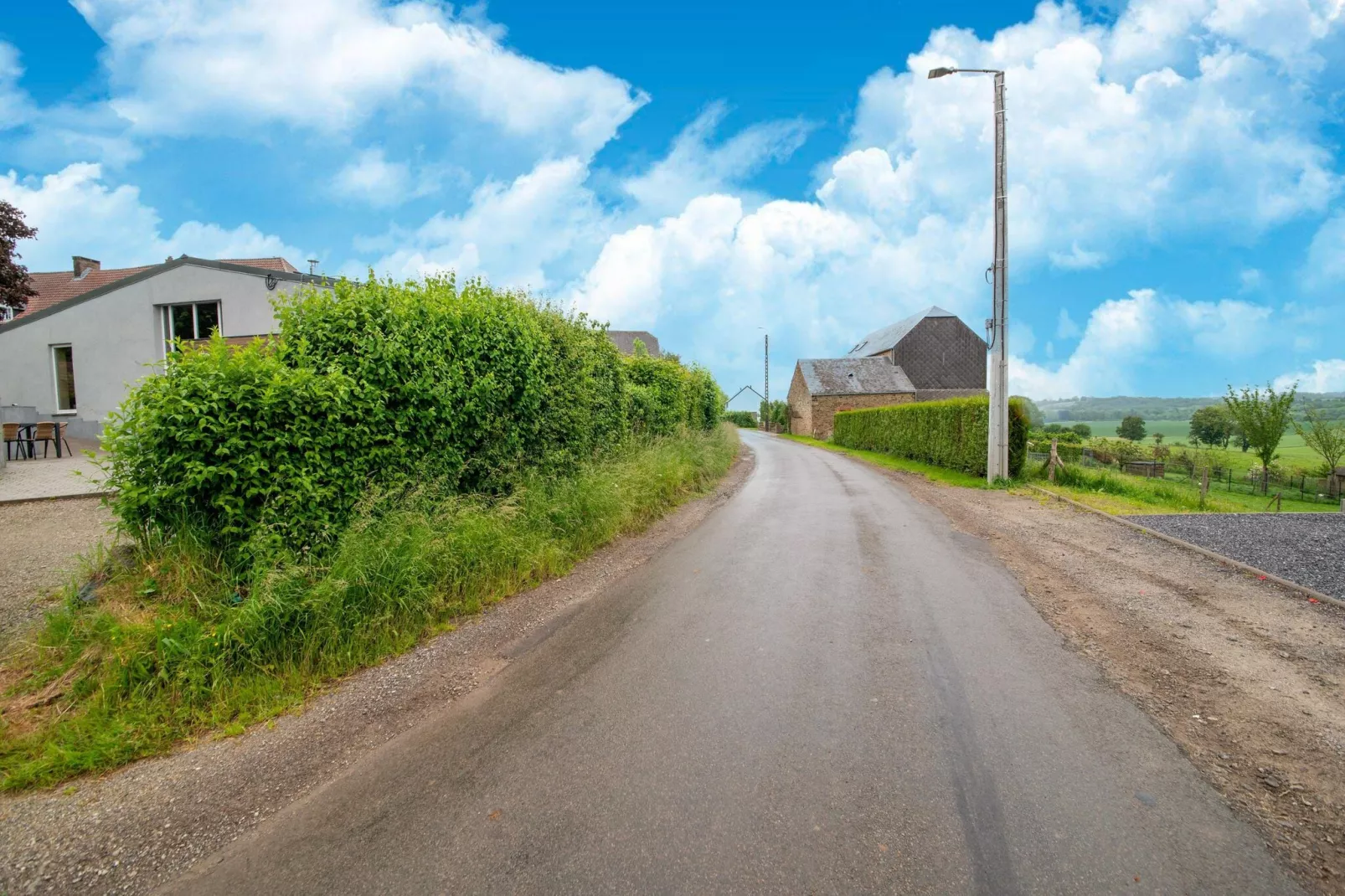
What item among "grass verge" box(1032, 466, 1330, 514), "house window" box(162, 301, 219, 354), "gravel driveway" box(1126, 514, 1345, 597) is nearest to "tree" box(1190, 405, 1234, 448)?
"grass verge" box(1032, 466, 1330, 514)

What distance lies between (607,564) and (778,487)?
8.23m

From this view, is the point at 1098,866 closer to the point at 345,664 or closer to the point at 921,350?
the point at 345,664

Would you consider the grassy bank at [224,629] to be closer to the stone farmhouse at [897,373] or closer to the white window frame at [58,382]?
the white window frame at [58,382]

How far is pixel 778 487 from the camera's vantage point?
14.9m

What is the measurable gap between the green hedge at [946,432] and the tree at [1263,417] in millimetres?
10519

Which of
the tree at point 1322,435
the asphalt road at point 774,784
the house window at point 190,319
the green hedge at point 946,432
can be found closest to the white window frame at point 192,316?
the house window at point 190,319

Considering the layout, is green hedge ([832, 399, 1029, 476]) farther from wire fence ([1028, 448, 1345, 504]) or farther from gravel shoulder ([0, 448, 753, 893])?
gravel shoulder ([0, 448, 753, 893])

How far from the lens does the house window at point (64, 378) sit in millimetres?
18438

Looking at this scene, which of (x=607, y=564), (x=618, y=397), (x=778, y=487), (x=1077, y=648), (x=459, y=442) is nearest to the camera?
(x=1077, y=648)

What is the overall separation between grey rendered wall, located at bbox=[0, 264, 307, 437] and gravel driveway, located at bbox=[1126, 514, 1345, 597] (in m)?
20.7

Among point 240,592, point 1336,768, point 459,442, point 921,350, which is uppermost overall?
point 921,350

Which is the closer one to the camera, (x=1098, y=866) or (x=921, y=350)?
(x=1098, y=866)

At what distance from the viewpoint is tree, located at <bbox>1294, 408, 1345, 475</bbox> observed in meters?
21.3

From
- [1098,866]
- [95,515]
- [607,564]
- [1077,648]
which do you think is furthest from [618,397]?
[1098,866]
